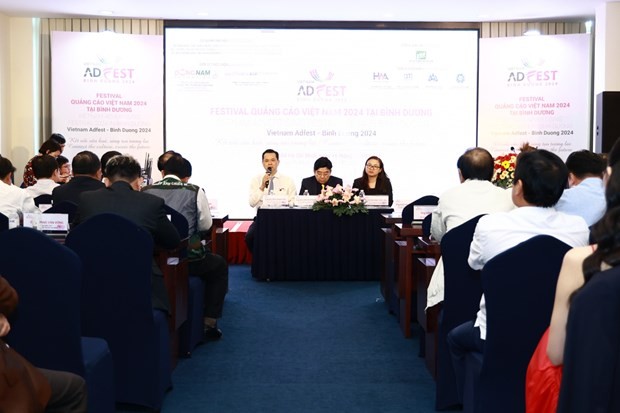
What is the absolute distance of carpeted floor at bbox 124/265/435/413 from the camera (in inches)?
142

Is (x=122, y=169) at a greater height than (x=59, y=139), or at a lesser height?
lesser

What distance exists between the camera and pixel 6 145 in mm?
9422

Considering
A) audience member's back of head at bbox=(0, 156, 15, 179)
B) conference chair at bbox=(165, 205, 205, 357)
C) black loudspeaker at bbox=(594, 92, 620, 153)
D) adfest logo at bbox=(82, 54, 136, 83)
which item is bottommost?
conference chair at bbox=(165, 205, 205, 357)

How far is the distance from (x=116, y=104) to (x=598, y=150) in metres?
5.68

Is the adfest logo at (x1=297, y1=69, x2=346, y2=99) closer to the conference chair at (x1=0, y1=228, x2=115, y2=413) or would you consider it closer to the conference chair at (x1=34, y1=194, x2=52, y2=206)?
the conference chair at (x1=34, y1=194, x2=52, y2=206)

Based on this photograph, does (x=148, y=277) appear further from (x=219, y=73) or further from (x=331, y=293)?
(x=219, y=73)

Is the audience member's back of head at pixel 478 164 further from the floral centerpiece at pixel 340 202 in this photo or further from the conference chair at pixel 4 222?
the floral centerpiece at pixel 340 202

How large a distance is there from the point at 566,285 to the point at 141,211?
7.40 feet

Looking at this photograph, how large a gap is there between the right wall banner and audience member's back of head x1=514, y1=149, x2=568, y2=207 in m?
7.05

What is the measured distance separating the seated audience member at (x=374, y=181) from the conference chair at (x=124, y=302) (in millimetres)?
4370

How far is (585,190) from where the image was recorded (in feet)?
12.3

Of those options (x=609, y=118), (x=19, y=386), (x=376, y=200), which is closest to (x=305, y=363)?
(x=19, y=386)

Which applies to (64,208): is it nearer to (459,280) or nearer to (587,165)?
(459,280)

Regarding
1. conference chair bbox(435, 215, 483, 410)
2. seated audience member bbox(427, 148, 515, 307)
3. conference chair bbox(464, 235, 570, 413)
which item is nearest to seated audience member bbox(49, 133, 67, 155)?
seated audience member bbox(427, 148, 515, 307)
